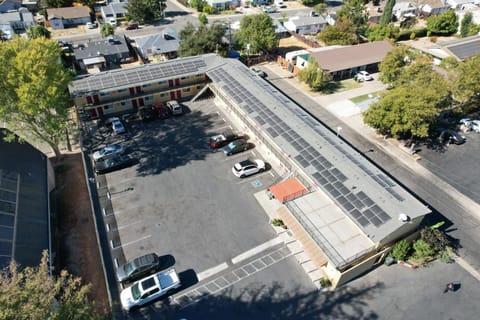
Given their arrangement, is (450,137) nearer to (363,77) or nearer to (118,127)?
(363,77)

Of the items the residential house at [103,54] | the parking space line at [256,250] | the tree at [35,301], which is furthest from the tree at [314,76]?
the tree at [35,301]

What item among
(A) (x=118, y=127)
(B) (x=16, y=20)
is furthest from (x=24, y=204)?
(B) (x=16, y=20)

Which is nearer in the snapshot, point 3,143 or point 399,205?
point 399,205

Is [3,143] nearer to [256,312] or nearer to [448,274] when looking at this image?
[256,312]

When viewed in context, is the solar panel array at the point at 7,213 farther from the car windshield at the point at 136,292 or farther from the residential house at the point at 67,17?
the residential house at the point at 67,17

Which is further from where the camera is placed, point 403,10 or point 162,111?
point 403,10

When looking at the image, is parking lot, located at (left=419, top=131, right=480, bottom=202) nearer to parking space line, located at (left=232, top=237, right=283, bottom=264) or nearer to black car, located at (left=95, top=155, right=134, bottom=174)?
parking space line, located at (left=232, top=237, right=283, bottom=264)

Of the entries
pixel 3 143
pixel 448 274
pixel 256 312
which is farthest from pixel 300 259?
pixel 3 143
